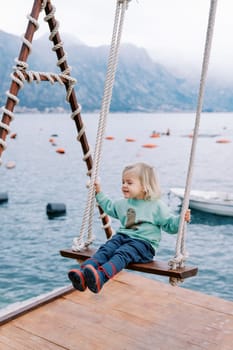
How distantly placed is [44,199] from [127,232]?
21640mm

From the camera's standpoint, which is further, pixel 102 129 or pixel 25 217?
pixel 25 217

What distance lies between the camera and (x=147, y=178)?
362 cm

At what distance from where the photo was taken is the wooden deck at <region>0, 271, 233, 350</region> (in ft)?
11.1

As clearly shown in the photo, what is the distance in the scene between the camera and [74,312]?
12.7 ft

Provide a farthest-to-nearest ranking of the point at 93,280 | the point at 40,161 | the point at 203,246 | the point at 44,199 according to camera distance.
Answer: the point at 40,161
the point at 44,199
the point at 203,246
the point at 93,280

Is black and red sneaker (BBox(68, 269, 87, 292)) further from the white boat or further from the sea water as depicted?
the white boat

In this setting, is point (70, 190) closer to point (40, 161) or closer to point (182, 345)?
point (40, 161)

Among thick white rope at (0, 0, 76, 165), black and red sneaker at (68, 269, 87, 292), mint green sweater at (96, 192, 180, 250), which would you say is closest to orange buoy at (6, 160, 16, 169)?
thick white rope at (0, 0, 76, 165)

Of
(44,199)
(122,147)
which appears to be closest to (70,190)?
(44,199)

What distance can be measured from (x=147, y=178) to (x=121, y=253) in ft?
1.88

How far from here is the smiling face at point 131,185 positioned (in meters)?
3.62

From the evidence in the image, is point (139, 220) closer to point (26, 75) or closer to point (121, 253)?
point (121, 253)

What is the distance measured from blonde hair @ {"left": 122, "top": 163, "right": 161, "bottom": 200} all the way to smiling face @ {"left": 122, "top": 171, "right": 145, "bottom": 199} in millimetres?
23

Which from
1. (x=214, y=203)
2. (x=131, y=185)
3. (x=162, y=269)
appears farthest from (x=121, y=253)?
(x=214, y=203)
